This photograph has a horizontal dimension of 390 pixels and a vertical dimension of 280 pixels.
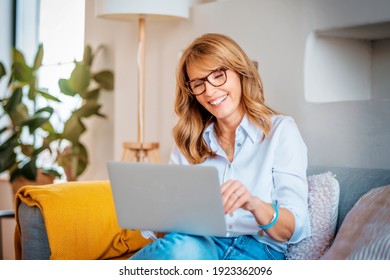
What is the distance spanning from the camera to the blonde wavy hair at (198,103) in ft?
5.86

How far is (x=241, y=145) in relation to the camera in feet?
5.98

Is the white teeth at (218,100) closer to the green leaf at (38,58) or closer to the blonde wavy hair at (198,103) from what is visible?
the blonde wavy hair at (198,103)

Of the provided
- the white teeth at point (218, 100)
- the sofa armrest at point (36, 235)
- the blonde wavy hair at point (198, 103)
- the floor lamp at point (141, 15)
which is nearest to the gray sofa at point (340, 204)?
the sofa armrest at point (36, 235)

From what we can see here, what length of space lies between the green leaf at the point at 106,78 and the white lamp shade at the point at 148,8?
821 mm

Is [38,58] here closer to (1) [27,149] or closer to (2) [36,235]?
(1) [27,149]

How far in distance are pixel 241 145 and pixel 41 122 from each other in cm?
219

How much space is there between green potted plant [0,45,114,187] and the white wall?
0.61m

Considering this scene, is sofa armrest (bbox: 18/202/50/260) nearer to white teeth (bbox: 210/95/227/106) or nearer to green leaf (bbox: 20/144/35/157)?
white teeth (bbox: 210/95/227/106)

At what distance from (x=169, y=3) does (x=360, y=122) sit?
106 centimetres

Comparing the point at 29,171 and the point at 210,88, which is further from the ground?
the point at 210,88

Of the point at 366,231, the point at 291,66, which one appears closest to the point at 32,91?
the point at 291,66

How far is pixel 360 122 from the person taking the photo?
2064 mm
